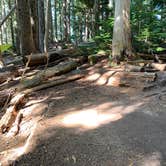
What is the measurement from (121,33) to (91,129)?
18.4 feet

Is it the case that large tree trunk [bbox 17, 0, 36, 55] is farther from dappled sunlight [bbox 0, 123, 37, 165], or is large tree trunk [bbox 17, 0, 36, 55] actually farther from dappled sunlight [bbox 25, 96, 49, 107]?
dappled sunlight [bbox 0, 123, 37, 165]

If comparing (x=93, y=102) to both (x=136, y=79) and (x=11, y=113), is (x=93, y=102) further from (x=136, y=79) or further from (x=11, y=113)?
(x=11, y=113)

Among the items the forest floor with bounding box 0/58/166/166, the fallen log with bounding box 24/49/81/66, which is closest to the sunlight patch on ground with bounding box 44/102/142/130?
the forest floor with bounding box 0/58/166/166

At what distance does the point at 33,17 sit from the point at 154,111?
9.65m

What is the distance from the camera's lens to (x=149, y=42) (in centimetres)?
1139

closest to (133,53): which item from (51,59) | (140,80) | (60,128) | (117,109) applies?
(140,80)

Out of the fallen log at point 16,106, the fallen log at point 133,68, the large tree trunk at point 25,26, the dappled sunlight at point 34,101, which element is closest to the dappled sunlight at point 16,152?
the fallen log at point 16,106

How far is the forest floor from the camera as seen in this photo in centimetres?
441

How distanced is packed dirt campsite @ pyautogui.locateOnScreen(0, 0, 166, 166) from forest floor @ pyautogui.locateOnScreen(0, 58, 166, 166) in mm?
16

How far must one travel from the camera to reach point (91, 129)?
5.42 meters

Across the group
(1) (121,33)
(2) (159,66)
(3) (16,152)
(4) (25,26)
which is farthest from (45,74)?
(3) (16,152)

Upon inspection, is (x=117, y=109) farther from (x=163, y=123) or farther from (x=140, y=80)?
(x=140, y=80)

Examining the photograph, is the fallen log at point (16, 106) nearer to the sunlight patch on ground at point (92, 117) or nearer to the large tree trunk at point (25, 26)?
the sunlight patch on ground at point (92, 117)

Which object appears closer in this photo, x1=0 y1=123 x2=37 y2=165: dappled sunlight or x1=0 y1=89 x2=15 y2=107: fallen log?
x1=0 y1=123 x2=37 y2=165: dappled sunlight
